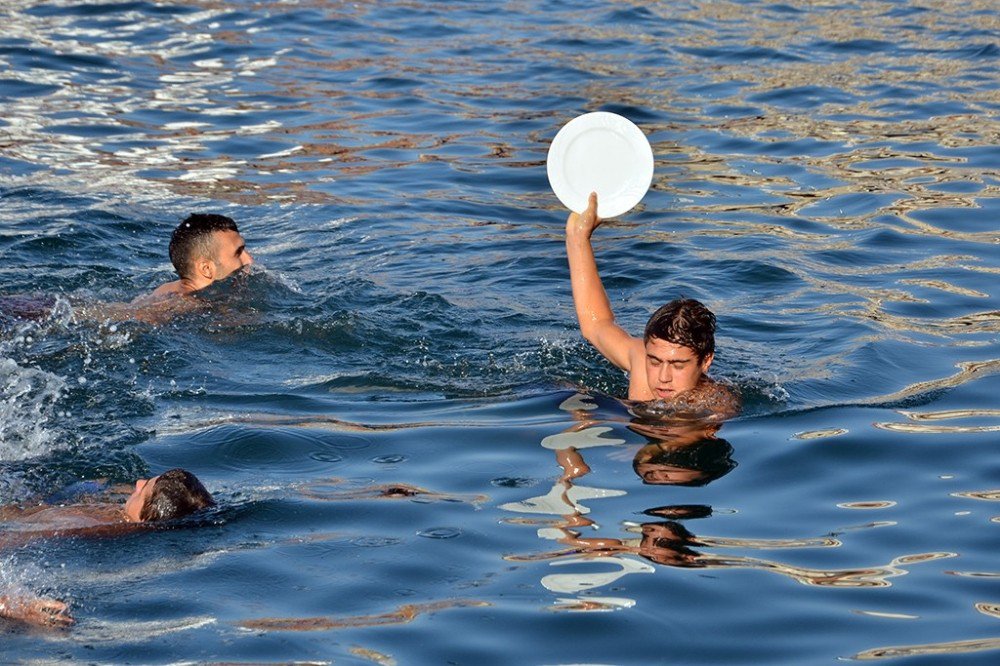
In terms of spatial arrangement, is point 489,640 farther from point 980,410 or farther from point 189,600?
point 980,410

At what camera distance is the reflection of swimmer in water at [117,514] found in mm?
6223

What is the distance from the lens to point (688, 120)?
49.4 ft

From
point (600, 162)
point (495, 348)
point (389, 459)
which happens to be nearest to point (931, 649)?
point (389, 459)

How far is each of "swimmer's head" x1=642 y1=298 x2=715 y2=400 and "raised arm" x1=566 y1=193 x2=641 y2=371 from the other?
0.33m

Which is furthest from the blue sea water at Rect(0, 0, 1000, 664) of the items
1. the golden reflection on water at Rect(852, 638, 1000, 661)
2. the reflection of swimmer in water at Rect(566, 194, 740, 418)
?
the reflection of swimmer in water at Rect(566, 194, 740, 418)

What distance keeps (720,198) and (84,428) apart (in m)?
6.69

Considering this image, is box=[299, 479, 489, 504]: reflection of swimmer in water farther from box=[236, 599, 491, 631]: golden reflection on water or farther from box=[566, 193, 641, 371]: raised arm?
box=[566, 193, 641, 371]: raised arm

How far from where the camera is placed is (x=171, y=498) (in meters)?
6.27

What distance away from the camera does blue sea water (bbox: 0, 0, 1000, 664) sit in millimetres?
5625

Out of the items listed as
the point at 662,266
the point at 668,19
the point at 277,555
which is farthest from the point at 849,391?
the point at 668,19

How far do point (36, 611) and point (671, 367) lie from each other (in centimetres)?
348

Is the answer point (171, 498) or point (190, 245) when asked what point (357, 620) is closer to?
point (171, 498)

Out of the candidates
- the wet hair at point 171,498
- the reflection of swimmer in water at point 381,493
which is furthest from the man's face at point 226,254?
the wet hair at point 171,498

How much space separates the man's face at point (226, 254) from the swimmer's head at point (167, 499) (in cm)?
391
